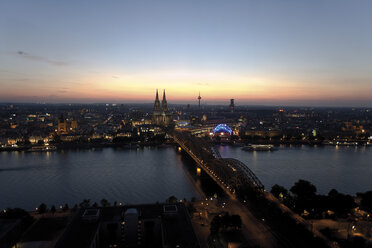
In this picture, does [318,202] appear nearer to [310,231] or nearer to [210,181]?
[310,231]

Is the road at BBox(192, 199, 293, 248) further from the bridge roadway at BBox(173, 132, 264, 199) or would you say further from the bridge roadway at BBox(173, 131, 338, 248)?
the bridge roadway at BBox(173, 132, 264, 199)

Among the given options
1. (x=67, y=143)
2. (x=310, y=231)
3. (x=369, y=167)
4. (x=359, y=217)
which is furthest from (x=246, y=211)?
(x=67, y=143)

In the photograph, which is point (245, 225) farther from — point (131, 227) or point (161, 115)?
point (161, 115)

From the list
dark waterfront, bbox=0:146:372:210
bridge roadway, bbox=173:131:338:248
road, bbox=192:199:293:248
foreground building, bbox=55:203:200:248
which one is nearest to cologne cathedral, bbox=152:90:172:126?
dark waterfront, bbox=0:146:372:210

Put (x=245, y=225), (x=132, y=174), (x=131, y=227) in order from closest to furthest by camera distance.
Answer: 1. (x=131, y=227)
2. (x=245, y=225)
3. (x=132, y=174)

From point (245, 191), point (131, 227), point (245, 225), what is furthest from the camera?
point (245, 191)

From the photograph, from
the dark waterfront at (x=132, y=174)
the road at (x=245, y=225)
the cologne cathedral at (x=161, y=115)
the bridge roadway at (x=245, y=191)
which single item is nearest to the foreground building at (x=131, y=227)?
the road at (x=245, y=225)

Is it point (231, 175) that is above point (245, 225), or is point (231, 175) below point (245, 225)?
above

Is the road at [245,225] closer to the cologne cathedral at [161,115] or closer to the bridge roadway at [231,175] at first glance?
the bridge roadway at [231,175]

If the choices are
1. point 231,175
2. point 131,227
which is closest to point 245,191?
point 231,175
